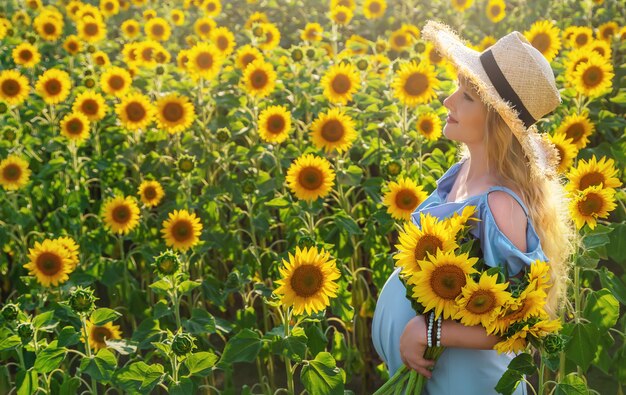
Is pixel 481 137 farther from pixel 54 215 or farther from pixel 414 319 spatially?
pixel 54 215

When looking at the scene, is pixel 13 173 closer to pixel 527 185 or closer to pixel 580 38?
pixel 527 185

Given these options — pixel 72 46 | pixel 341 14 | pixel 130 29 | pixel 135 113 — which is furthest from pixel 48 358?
pixel 130 29

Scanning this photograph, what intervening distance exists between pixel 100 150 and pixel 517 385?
9.18ft

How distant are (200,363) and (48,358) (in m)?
0.47

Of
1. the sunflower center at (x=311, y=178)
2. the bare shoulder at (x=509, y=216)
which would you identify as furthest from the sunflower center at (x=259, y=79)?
the bare shoulder at (x=509, y=216)

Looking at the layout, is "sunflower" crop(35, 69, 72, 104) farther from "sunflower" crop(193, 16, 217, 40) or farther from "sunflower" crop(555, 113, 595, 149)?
"sunflower" crop(555, 113, 595, 149)

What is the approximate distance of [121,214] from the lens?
3.63 m

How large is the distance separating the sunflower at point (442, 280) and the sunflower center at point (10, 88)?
9.91 ft

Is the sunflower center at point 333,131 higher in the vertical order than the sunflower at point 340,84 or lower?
lower

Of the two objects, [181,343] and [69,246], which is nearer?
[181,343]

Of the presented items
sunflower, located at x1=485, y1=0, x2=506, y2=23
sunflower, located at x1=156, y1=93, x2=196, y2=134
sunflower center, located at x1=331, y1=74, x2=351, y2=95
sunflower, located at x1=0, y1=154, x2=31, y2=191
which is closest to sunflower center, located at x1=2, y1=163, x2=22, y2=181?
sunflower, located at x1=0, y1=154, x2=31, y2=191

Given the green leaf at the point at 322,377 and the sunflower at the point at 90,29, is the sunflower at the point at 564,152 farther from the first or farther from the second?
the sunflower at the point at 90,29

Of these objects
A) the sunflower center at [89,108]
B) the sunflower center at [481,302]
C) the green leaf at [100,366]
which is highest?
the sunflower center at [481,302]

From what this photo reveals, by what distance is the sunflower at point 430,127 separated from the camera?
366 centimetres
